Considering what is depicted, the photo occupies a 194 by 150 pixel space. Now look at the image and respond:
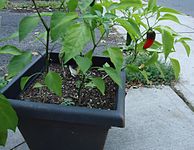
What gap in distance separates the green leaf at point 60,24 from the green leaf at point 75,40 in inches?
0.9

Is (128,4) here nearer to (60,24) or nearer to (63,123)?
(60,24)

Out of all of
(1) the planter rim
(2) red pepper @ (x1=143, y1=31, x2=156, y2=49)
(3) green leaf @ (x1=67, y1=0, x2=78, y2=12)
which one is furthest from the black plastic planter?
(3) green leaf @ (x1=67, y1=0, x2=78, y2=12)

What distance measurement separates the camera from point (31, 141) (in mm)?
1358

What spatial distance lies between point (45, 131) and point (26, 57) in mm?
324

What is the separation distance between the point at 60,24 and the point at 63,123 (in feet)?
1.40

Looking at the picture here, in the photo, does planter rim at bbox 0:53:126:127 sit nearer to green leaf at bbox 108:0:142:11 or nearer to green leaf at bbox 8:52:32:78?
green leaf at bbox 8:52:32:78

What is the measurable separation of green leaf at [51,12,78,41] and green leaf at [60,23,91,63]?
0.02 meters

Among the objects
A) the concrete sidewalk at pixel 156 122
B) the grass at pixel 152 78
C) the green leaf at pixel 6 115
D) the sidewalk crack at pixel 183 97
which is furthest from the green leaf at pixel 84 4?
the grass at pixel 152 78

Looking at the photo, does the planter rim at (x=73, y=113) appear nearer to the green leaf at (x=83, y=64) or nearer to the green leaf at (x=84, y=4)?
the green leaf at (x=83, y=64)

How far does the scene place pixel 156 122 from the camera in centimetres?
185

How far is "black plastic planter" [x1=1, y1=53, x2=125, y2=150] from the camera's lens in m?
1.12

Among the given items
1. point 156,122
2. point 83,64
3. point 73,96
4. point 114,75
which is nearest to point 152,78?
point 156,122

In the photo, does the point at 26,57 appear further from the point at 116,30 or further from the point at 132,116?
the point at 116,30

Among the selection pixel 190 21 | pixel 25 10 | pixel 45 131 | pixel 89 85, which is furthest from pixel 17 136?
pixel 25 10
